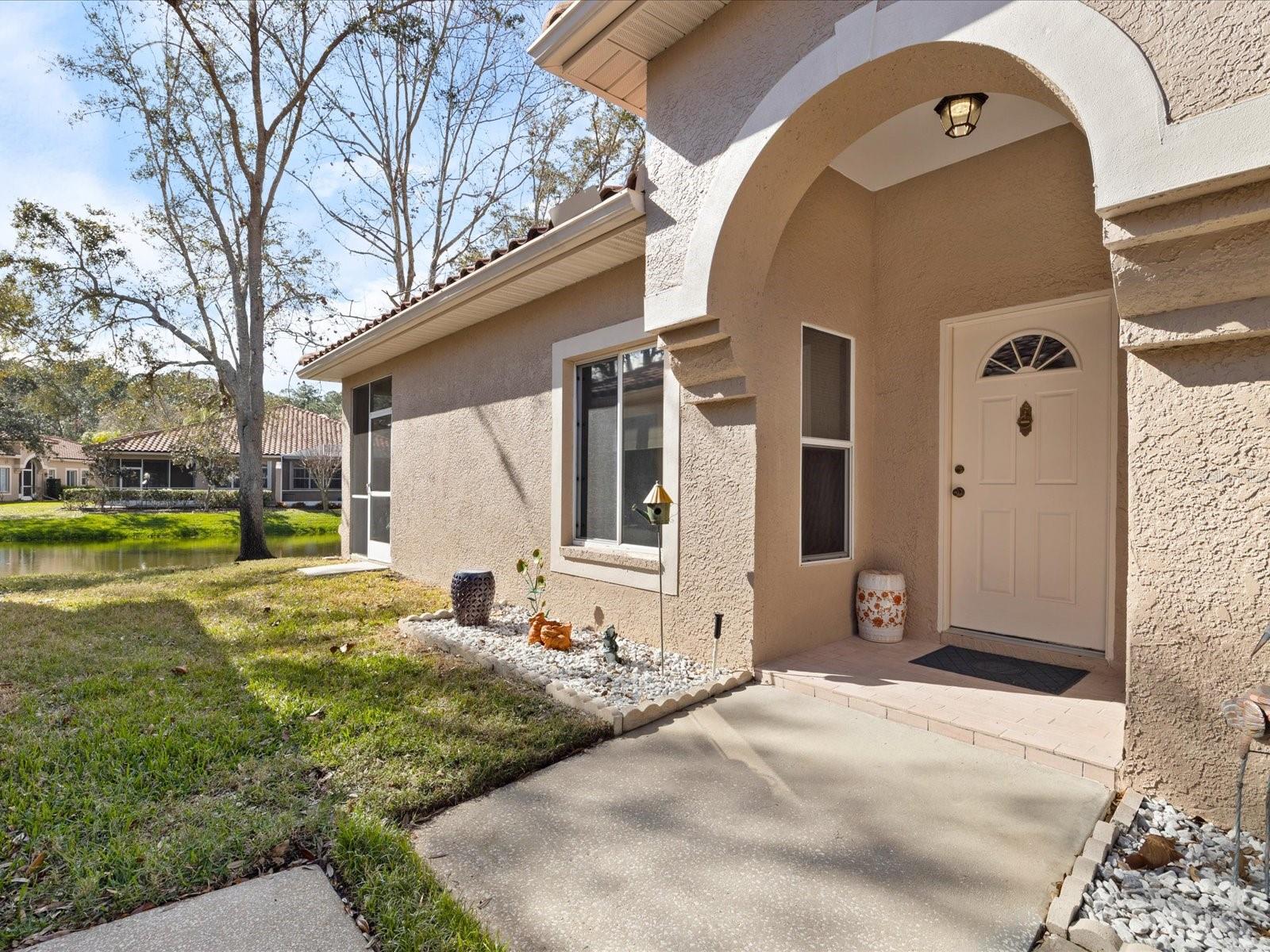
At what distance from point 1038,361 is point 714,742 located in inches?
154

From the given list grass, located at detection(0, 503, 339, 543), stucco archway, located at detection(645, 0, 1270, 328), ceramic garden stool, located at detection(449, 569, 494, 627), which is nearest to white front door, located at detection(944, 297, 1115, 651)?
stucco archway, located at detection(645, 0, 1270, 328)

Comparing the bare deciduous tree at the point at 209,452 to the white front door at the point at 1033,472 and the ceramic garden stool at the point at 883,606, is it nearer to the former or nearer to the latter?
the ceramic garden stool at the point at 883,606

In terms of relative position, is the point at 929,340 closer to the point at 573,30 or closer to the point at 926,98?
the point at 926,98

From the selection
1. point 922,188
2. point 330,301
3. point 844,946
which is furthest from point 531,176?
point 844,946

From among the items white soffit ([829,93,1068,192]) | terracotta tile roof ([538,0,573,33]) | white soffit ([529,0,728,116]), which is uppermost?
terracotta tile roof ([538,0,573,33])

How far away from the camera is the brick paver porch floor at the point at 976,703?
3283 mm

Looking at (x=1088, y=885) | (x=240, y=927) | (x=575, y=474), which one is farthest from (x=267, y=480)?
(x=1088, y=885)

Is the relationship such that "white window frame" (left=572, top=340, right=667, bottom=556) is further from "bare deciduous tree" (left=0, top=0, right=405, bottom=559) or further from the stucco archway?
"bare deciduous tree" (left=0, top=0, right=405, bottom=559)

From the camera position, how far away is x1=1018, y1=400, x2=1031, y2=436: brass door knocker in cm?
498

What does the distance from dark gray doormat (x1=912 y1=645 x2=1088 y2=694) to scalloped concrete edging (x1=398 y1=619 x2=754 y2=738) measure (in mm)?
1551

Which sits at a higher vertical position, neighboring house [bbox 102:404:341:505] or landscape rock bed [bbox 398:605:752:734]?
neighboring house [bbox 102:404:341:505]

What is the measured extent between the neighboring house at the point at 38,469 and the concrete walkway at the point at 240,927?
47.2m

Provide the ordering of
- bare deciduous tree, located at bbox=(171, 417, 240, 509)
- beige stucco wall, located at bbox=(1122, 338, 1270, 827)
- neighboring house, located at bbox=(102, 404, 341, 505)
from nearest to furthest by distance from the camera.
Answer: beige stucco wall, located at bbox=(1122, 338, 1270, 827)
bare deciduous tree, located at bbox=(171, 417, 240, 509)
neighboring house, located at bbox=(102, 404, 341, 505)

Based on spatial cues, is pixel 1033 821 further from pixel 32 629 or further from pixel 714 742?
pixel 32 629
